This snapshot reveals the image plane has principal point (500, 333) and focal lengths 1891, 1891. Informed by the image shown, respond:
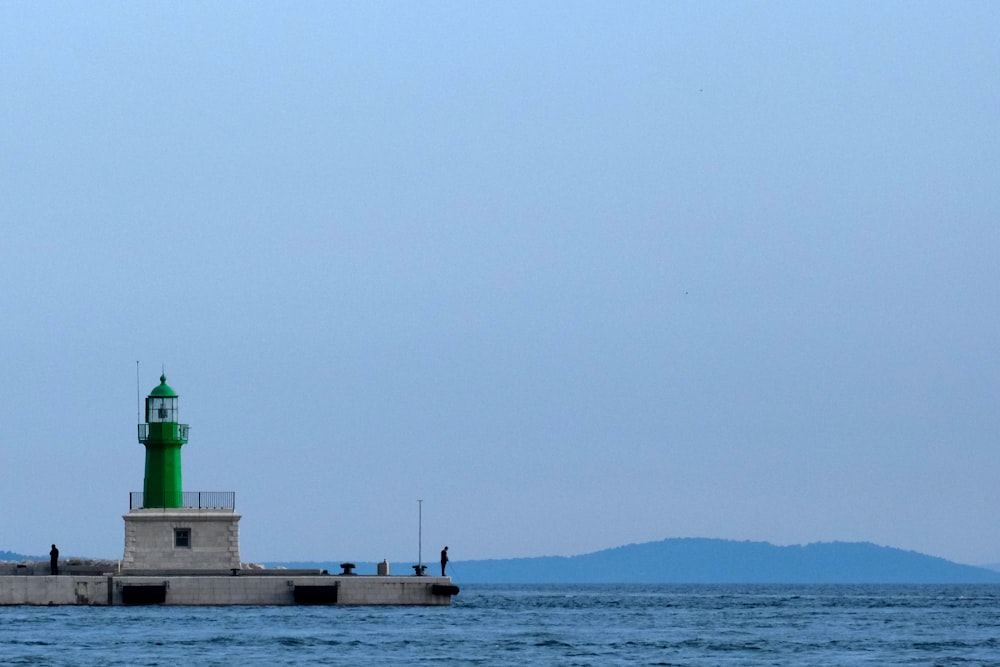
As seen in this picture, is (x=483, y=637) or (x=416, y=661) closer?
(x=416, y=661)

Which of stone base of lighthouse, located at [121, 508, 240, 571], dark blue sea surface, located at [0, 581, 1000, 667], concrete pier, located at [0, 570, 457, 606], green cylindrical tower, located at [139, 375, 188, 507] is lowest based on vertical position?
dark blue sea surface, located at [0, 581, 1000, 667]

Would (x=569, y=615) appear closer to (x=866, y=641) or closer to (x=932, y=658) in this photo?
(x=866, y=641)

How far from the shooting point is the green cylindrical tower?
67625 millimetres

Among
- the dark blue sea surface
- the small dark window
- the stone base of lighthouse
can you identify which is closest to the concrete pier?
the dark blue sea surface

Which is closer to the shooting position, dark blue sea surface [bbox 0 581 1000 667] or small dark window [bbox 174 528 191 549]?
dark blue sea surface [bbox 0 581 1000 667]

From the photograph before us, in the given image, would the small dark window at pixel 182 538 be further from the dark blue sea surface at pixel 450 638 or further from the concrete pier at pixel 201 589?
the dark blue sea surface at pixel 450 638

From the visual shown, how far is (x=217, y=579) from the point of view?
63656 millimetres

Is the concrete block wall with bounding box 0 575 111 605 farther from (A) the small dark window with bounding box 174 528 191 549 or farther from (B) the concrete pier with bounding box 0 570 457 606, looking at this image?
(A) the small dark window with bounding box 174 528 191 549

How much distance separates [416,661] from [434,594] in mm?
20600

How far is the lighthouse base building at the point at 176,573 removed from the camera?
64000 millimetres

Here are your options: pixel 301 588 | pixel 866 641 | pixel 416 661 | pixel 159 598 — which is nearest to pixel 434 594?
pixel 301 588

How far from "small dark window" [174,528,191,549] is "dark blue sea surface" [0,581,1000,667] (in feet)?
11.5

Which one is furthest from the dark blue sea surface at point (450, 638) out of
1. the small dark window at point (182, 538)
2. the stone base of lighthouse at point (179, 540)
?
the small dark window at point (182, 538)

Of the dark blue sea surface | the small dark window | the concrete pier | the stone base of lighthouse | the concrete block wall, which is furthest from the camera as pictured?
the small dark window
